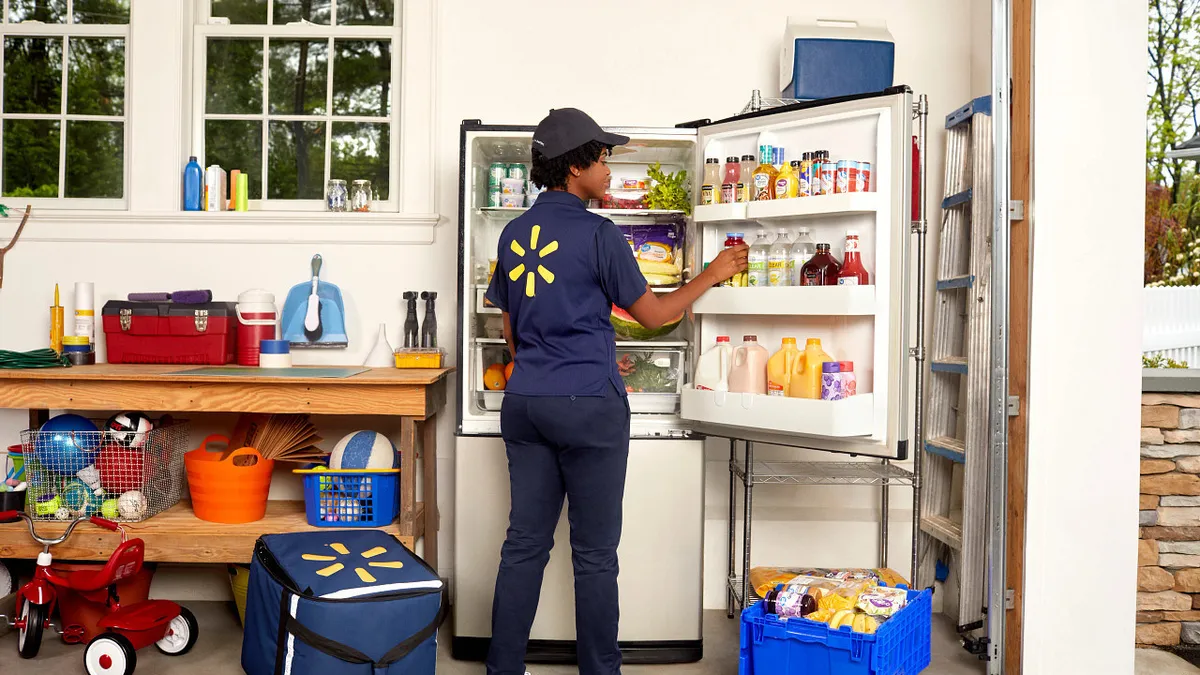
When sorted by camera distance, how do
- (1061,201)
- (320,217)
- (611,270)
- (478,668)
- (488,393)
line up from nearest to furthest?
1. (611,270)
2. (1061,201)
3. (478,668)
4. (488,393)
5. (320,217)

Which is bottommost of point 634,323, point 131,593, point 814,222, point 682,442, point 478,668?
point 478,668

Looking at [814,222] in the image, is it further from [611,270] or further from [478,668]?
[478,668]

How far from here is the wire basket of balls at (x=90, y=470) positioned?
320cm

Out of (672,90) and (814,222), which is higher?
(672,90)

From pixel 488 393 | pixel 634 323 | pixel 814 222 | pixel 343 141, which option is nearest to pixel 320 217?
pixel 343 141

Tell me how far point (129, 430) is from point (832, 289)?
255 cm

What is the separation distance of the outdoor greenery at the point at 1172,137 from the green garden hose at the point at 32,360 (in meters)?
4.22

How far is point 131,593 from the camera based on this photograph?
3193 mm

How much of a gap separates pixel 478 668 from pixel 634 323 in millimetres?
1339

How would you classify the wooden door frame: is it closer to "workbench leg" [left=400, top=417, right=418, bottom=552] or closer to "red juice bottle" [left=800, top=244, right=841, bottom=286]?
"red juice bottle" [left=800, top=244, right=841, bottom=286]

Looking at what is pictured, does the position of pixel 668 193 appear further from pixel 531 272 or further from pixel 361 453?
pixel 361 453

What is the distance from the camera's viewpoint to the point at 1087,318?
2.77 m

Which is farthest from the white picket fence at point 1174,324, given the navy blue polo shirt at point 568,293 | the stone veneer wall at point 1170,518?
the navy blue polo shirt at point 568,293

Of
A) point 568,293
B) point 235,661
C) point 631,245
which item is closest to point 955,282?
point 631,245
